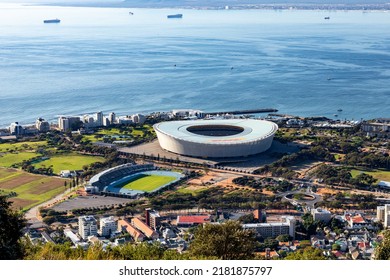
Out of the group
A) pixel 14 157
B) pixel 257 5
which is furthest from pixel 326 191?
pixel 257 5

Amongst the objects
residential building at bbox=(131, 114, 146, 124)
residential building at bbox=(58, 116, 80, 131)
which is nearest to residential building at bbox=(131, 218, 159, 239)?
residential building at bbox=(58, 116, 80, 131)

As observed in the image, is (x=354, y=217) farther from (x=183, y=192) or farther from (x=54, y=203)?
(x=54, y=203)

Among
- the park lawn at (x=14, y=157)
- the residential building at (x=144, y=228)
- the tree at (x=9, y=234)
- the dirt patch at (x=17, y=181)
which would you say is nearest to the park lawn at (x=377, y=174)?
the residential building at (x=144, y=228)

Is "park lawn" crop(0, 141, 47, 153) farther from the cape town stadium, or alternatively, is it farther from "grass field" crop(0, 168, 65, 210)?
the cape town stadium

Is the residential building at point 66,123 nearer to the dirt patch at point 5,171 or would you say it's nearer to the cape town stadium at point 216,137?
the cape town stadium at point 216,137

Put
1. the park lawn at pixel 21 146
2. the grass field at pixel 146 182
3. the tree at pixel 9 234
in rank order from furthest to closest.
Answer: the park lawn at pixel 21 146 < the grass field at pixel 146 182 < the tree at pixel 9 234
